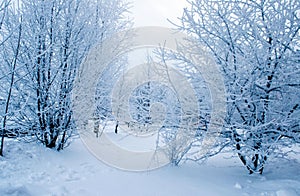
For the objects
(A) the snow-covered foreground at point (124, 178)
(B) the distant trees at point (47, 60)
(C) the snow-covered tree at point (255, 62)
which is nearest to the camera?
(A) the snow-covered foreground at point (124, 178)

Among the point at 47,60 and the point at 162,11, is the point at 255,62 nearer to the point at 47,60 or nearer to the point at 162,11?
the point at 162,11

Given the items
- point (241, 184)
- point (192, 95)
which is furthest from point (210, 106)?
point (241, 184)

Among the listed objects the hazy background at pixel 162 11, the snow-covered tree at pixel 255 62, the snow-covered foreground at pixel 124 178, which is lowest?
the snow-covered foreground at pixel 124 178

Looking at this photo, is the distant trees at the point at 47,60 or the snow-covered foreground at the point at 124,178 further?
the distant trees at the point at 47,60

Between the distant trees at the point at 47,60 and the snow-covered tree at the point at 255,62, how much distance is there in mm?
2658

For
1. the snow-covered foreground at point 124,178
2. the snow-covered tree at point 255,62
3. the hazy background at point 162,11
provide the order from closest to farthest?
the snow-covered foreground at point 124,178, the snow-covered tree at point 255,62, the hazy background at point 162,11

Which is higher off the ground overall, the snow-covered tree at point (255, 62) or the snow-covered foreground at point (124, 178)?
the snow-covered tree at point (255, 62)

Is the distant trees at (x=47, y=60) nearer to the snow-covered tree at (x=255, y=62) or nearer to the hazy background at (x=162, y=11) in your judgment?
the hazy background at (x=162, y=11)

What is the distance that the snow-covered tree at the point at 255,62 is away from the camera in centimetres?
361

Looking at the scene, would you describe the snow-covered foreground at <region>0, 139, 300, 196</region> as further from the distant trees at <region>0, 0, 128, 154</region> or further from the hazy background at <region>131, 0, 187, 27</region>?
the hazy background at <region>131, 0, 187, 27</region>

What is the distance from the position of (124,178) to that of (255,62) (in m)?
2.56

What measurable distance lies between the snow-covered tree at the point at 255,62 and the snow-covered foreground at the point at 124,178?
482mm

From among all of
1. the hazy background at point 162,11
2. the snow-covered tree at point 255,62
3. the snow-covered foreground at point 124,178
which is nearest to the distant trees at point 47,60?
the snow-covered foreground at point 124,178

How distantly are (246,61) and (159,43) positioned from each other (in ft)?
4.41
